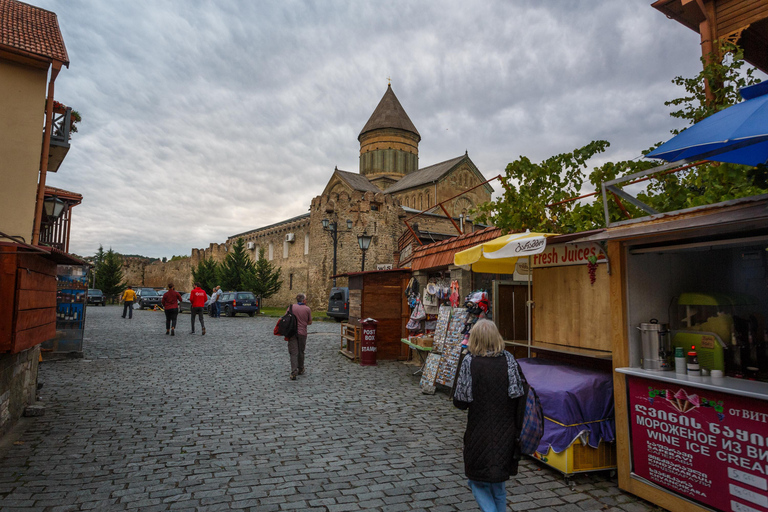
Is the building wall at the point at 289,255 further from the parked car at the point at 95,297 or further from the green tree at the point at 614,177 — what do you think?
the green tree at the point at 614,177

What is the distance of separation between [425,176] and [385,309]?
34783 millimetres

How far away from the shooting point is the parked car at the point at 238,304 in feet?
87.9

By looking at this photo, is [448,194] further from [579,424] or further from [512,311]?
[579,424]

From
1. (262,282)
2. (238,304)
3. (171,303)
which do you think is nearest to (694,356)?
(171,303)

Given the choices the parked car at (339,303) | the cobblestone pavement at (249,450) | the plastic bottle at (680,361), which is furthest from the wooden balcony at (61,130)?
the parked car at (339,303)

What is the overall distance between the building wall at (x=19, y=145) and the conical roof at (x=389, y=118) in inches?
1736

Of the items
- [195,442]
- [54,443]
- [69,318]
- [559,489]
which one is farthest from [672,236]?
[69,318]

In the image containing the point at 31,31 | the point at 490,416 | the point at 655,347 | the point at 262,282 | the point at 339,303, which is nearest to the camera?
the point at 490,416

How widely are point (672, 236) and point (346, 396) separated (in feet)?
17.8

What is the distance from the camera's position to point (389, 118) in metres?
49.8

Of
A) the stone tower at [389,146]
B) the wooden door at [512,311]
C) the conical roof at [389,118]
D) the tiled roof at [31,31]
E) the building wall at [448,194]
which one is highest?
the conical roof at [389,118]

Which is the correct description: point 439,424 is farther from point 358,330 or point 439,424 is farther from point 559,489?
point 358,330

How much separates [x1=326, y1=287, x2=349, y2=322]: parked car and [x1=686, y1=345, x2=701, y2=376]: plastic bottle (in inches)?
752

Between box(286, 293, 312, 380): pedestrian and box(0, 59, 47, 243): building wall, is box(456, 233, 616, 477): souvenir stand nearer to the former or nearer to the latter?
box(286, 293, 312, 380): pedestrian
